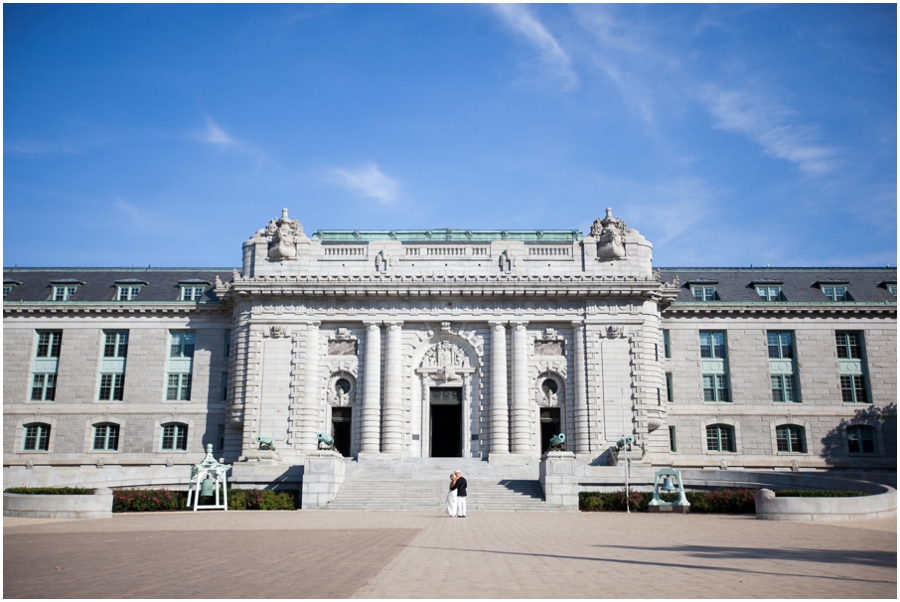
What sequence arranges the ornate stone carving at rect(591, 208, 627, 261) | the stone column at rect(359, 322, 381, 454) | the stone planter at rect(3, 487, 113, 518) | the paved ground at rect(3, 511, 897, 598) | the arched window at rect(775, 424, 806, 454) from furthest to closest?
the arched window at rect(775, 424, 806, 454), the ornate stone carving at rect(591, 208, 627, 261), the stone column at rect(359, 322, 381, 454), the stone planter at rect(3, 487, 113, 518), the paved ground at rect(3, 511, 897, 598)

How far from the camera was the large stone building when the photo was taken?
48656mm

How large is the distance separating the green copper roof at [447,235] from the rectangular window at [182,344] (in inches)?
441

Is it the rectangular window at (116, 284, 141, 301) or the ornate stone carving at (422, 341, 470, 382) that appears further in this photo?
the rectangular window at (116, 284, 141, 301)

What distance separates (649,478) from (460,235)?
23.2 metres

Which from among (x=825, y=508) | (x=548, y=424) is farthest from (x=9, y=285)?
(x=825, y=508)

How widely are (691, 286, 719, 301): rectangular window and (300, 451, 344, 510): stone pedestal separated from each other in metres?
31.5

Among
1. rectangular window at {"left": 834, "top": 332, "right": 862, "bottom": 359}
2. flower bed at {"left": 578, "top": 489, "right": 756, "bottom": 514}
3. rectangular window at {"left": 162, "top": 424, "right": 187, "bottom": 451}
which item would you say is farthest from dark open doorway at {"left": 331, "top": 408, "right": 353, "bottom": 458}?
rectangular window at {"left": 834, "top": 332, "right": 862, "bottom": 359}

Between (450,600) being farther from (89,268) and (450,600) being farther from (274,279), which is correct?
(89,268)

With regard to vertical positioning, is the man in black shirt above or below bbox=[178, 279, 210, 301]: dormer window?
below

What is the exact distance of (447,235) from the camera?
5403cm

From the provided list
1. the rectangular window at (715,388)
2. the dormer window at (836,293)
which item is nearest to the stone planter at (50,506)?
the rectangular window at (715,388)

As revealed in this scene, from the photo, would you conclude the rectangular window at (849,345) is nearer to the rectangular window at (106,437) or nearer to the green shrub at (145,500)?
the green shrub at (145,500)

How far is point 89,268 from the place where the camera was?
60.4 meters

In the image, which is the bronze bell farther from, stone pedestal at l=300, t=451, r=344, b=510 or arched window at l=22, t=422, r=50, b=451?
arched window at l=22, t=422, r=50, b=451
